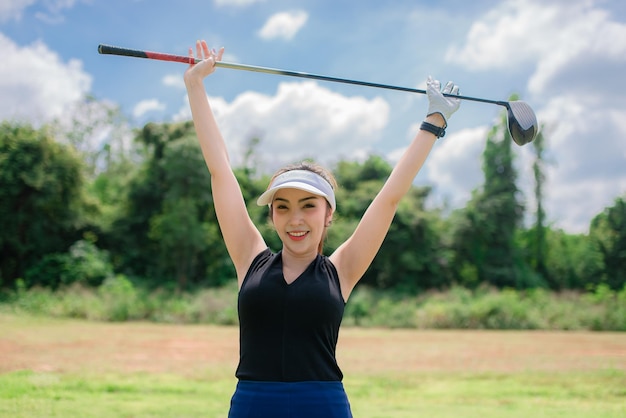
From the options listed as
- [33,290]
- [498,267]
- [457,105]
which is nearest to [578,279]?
[498,267]

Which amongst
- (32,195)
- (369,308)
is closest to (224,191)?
(369,308)

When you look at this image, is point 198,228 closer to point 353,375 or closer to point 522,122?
point 353,375

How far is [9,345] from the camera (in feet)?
43.4

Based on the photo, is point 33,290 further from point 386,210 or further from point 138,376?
point 386,210

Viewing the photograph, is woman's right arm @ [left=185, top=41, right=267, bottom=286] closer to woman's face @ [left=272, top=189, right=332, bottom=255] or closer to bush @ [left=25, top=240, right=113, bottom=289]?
woman's face @ [left=272, top=189, right=332, bottom=255]

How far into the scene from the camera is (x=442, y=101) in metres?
2.67

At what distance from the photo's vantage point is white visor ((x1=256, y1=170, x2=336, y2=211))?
7.67 feet

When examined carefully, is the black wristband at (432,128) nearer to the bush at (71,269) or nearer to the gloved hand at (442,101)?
the gloved hand at (442,101)

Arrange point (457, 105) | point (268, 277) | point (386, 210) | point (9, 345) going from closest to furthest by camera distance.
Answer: point (268, 277) < point (386, 210) < point (457, 105) < point (9, 345)

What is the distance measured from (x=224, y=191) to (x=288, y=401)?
35.8 inches

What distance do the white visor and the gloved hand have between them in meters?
0.59

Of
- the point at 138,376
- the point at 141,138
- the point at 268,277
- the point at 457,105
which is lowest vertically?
the point at 138,376

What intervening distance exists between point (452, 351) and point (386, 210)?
43.7 feet

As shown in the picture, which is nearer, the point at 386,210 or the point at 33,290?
the point at 386,210
